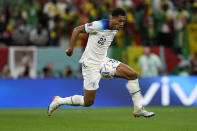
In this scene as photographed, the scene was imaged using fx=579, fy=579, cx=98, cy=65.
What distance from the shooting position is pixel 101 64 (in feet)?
35.8

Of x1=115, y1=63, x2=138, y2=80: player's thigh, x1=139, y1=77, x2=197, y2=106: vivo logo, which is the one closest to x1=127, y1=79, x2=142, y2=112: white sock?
x1=115, y1=63, x2=138, y2=80: player's thigh

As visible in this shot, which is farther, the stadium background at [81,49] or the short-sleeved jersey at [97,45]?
the stadium background at [81,49]

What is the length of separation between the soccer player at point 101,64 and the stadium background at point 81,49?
21.2 ft

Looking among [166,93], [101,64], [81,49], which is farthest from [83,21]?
[101,64]

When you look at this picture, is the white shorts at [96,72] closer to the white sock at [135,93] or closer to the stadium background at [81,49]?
the white sock at [135,93]

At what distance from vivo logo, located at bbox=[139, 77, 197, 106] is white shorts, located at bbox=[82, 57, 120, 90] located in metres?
6.95

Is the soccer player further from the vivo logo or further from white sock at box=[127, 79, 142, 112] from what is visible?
the vivo logo

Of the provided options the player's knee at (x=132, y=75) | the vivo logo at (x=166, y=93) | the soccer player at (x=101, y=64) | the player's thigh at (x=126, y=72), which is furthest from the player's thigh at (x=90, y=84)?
the vivo logo at (x=166, y=93)

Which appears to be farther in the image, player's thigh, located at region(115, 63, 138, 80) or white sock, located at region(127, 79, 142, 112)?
white sock, located at region(127, 79, 142, 112)

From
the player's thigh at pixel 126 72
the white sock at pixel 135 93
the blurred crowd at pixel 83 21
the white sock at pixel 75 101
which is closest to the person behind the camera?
the player's thigh at pixel 126 72

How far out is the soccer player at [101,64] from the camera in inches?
419

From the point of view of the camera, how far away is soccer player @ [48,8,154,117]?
10.6 metres

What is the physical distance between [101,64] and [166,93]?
→ 7.26 metres

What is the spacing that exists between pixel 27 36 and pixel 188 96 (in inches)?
252
